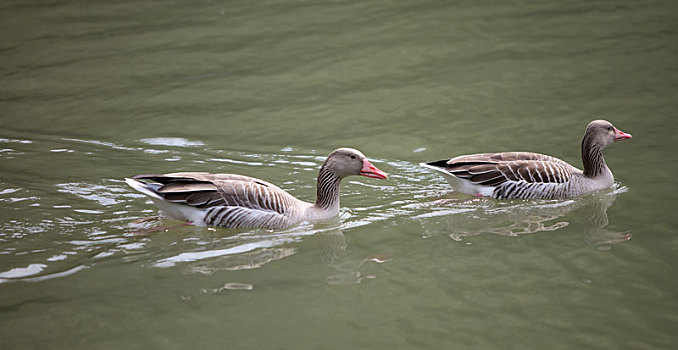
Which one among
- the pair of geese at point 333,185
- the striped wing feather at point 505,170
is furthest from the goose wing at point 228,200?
the striped wing feather at point 505,170

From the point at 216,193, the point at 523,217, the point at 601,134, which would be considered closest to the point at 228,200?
the point at 216,193

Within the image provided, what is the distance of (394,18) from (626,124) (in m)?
7.63

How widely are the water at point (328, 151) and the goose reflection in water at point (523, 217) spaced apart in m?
0.05

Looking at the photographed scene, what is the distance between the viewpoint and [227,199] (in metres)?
10.0

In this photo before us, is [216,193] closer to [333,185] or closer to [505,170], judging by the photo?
[333,185]

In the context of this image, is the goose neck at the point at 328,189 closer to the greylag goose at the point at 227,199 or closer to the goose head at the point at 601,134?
the greylag goose at the point at 227,199

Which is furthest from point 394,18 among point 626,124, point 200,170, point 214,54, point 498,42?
point 200,170

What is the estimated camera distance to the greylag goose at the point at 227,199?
9.88 metres

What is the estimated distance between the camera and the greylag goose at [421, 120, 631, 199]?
11.2 meters

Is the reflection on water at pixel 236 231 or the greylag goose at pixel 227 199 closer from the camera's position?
the reflection on water at pixel 236 231

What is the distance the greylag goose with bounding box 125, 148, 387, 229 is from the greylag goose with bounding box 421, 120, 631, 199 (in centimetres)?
152

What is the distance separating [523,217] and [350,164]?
2346mm

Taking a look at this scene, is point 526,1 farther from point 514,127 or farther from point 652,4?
point 514,127

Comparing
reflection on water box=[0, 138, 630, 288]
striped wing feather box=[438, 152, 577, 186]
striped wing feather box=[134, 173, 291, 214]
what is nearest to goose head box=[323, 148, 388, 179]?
reflection on water box=[0, 138, 630, 288]
